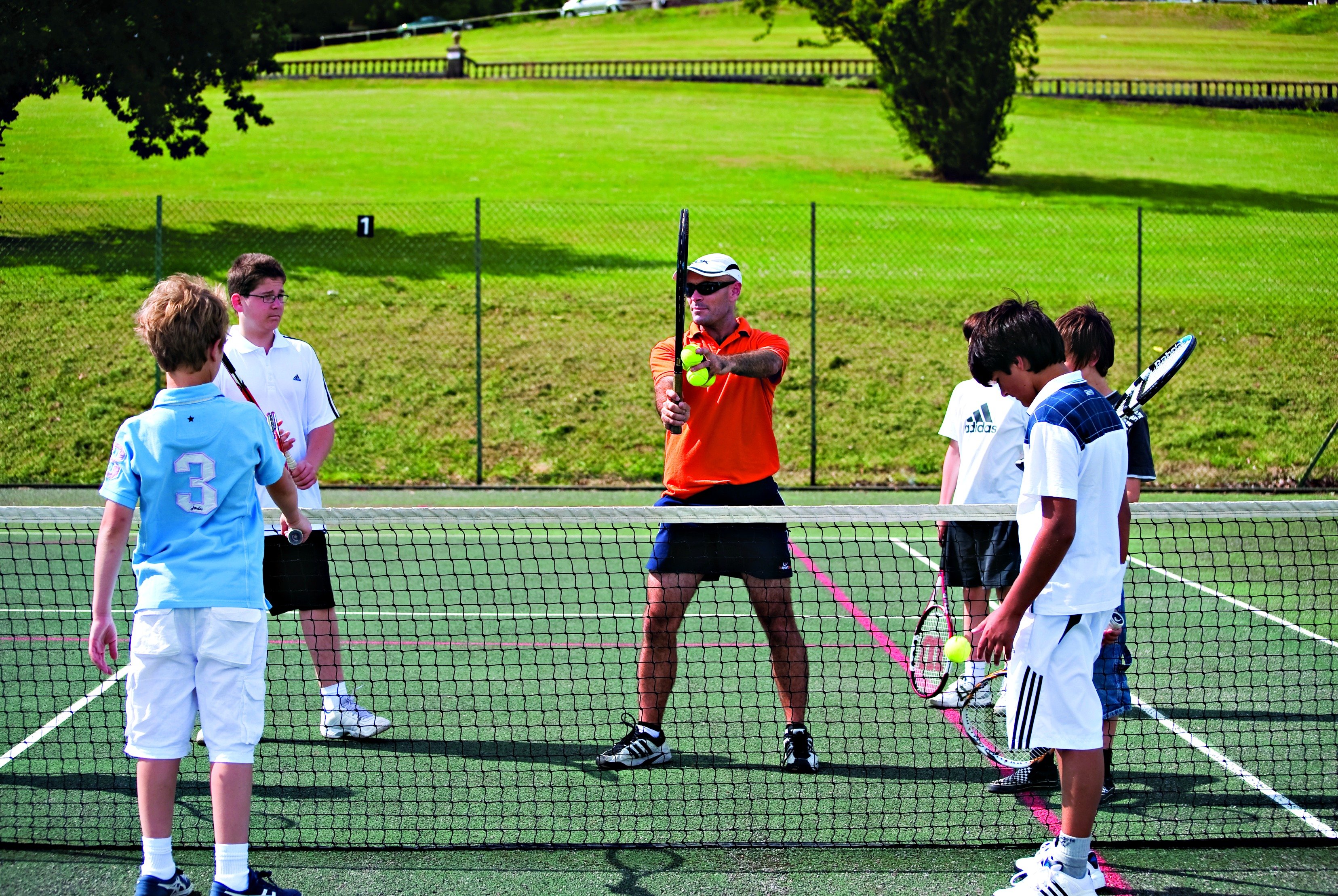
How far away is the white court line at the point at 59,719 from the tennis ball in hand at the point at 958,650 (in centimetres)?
331

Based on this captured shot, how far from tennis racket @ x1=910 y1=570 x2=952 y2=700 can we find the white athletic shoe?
8 centimetres

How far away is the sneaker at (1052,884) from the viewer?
3.96 metres

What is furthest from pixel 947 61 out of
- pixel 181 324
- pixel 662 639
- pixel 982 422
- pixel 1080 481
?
pixel 181 324

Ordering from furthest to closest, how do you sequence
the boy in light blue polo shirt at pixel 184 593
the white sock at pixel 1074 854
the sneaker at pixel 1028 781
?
the sneaker at pixel 1028 781 → the white sock at pixel 1074 854 → the boy in light blue polo shirt at pixel 184 593

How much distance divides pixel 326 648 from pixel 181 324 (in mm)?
2516

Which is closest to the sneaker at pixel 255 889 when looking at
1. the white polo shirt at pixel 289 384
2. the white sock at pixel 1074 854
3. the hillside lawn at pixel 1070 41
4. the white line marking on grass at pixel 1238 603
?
the white polo shirt at pixel 289 384

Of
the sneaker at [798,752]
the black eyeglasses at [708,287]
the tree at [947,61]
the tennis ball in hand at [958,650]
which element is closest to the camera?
the tennis ball in hand at [958,650]

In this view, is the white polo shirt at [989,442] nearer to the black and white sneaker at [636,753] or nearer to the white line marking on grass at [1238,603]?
the white line marking on grass at [1238,603]

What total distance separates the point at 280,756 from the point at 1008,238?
66.1ft

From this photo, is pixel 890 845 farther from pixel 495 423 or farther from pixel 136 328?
pixel 495 423

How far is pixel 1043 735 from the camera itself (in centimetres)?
393

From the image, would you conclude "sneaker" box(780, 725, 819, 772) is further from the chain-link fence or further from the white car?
the chain-link fence

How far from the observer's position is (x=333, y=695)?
224 inches

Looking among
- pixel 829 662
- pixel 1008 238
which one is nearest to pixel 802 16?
pixel 1008 238
